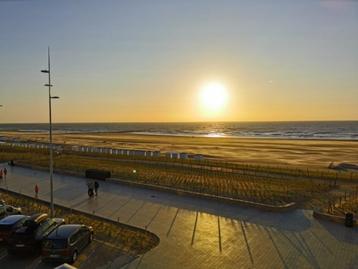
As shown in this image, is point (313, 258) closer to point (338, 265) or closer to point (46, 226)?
point (338, 265)

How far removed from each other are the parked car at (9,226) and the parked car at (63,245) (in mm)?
2307

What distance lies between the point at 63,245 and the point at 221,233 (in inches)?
263

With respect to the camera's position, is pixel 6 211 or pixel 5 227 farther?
pixel 6 211

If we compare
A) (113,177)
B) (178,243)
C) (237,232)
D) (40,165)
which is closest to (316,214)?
(237,232)

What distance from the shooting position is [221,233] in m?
15.3

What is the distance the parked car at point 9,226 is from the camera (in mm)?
14055

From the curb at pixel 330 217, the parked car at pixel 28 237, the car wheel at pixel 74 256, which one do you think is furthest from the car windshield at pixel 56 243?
the curb at pixel 330 217

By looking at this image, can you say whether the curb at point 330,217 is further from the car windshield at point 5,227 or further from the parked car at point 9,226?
the car windshield at point 5,227

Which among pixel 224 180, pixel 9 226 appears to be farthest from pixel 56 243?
pixel 224 180

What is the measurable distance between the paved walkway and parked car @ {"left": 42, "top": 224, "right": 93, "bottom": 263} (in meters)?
2.19

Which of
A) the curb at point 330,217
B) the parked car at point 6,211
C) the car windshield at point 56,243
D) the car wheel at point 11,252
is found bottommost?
the car wheel at point 11,252

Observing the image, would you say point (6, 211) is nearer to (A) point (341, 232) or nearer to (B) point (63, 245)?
(B) point (63, 245)

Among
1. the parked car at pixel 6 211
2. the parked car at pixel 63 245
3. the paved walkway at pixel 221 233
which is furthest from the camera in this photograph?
the parked car at pixel 6 211

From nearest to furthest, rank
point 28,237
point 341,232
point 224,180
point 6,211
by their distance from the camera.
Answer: point 28,237 → point 341,232 → point 6,211 → point 224,180
